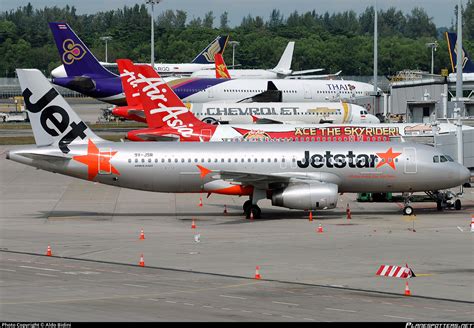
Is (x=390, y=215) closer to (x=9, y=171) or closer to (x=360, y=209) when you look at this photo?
(x=360, y=209)

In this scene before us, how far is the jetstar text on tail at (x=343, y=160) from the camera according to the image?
5509cm

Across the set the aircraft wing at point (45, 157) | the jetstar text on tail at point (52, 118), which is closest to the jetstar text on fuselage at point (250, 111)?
the jetstar text on tail at point (52, 118)

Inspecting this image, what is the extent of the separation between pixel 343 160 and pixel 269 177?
13.8 ft

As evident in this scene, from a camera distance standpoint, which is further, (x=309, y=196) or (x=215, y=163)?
(x=215, y=163)

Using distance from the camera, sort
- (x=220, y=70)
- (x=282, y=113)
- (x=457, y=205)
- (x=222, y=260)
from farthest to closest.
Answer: (x=220, y=70) → (x=282, y=113) → (x=457, y=205) → (x=222, y=260)

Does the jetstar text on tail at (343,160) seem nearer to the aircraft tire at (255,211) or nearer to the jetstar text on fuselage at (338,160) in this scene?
the jetstar text on fuselage at (338,160)

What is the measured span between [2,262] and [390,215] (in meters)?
23.1

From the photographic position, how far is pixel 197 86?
120 m

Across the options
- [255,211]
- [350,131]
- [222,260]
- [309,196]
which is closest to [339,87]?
[350,131]

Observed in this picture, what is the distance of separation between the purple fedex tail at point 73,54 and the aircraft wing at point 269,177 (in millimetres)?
50657

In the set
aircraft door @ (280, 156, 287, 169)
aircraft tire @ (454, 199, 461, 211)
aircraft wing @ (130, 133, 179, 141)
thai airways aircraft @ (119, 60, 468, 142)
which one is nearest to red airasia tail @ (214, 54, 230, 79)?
thai airways aircraft @ (119, 60, 468, 142)

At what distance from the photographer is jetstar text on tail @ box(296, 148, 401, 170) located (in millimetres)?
55094

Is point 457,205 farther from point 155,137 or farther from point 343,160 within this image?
point 155,137

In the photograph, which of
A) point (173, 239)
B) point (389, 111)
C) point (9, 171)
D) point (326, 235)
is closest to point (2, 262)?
point (173, 239)
